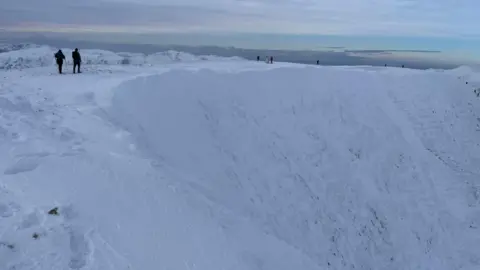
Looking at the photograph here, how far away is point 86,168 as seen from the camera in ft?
31.3

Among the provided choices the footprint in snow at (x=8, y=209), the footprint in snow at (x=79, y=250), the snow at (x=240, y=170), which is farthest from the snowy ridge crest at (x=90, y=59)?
the footprint in snow at (x=79, y=250)

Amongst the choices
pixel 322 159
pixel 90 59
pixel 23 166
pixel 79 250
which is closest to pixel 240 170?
pixel 322 159

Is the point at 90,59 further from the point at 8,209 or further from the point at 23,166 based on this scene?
the point at 8,209

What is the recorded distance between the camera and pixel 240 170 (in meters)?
15.9

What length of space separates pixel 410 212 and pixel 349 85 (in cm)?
919

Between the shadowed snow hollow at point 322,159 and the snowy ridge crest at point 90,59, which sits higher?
the snowy ridge crest at point 90,59

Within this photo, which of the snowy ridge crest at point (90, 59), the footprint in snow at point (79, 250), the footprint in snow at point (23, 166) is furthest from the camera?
the snowy ridge crest at point (90, 59)

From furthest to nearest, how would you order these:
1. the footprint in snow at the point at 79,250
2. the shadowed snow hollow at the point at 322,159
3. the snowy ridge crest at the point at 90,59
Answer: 1. the snowy ridge crest at the point at 90,59
2. the shadowed snow hollow at the point at 322,159
3. the footprint in snow at the point at 79,250

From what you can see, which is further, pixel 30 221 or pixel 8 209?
pixel 8 209

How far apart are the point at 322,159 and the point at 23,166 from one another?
1328 centimetres

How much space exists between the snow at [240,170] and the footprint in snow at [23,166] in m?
0.05

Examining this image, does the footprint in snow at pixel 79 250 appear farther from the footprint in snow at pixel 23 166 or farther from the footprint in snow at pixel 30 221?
the footprint in snow at pixel 23 166

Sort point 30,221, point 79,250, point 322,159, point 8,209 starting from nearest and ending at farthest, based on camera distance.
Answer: point 79,250 → point 30,221 → point 8,209 → point 322,159

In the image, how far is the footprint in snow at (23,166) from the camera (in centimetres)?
906
